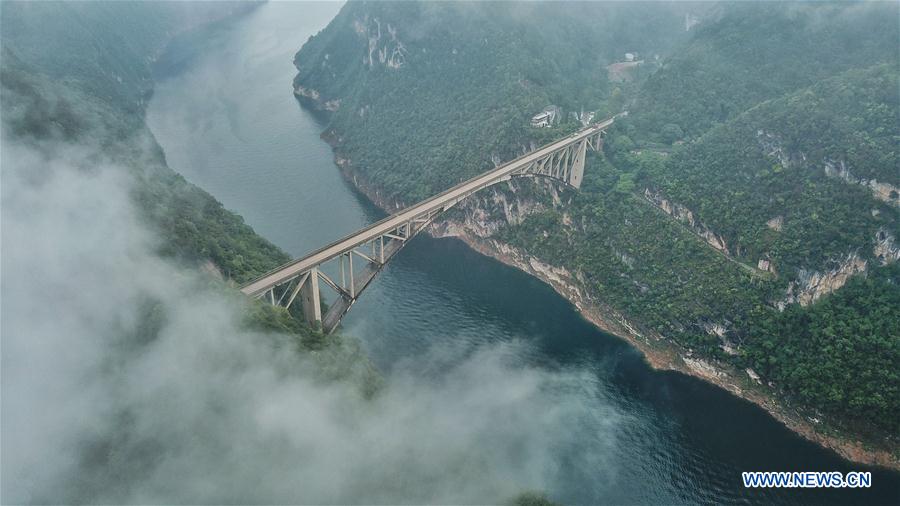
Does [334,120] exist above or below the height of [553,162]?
above

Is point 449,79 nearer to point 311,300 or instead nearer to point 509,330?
point 509,330

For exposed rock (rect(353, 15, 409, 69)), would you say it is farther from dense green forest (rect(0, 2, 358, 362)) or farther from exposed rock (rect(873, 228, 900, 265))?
exposed rock (rect(873, 228, 900, 265))

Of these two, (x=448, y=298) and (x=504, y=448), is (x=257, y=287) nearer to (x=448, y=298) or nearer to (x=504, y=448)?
(x=504, y=448)

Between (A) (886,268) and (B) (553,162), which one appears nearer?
(A) (886,268)

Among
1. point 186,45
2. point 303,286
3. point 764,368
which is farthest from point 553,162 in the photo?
point 186,45

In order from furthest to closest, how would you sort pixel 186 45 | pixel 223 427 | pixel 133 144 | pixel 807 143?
pixel 186 45 → pixel 133 144 → pixel 807 143 → pixel 223 427

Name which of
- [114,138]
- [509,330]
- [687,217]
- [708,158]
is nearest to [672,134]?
[708,158]
